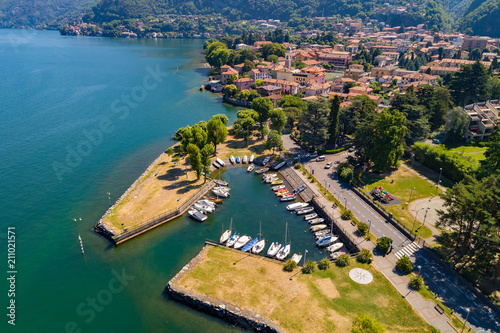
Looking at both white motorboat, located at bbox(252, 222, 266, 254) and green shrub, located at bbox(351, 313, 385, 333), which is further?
white motorboat, located at bbox(252, 222, 266, 254)

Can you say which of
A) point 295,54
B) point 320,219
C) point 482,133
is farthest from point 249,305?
point 295,54

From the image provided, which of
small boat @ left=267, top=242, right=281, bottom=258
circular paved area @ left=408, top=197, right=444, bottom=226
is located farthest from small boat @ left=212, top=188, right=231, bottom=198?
circular paved area @ left=408, top=197, right=444, bottom=226

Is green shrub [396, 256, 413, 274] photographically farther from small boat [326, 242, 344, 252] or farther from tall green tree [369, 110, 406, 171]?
tall green tree [369, 110, 406, 171]

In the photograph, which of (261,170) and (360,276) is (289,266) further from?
(261,170)

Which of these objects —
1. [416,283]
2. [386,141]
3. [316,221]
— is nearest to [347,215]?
[316,221]

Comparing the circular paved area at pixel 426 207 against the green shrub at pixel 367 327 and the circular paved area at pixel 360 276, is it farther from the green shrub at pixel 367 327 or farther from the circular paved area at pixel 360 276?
the green shrub at pixel 367 327

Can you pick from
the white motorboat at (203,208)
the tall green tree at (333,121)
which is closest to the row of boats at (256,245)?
the white motorboat at (203,208)
